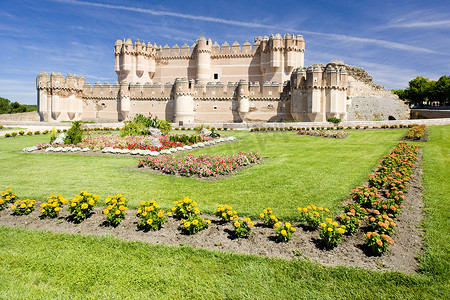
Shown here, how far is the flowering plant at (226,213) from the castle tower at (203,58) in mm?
38945

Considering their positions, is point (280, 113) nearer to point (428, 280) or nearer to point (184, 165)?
point (184, 165)

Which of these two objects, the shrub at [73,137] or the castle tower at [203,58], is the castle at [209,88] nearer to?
the castle tower at [203,58]

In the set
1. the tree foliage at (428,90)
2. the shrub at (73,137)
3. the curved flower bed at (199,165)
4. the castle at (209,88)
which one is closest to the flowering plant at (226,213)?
the curved flower bed at (199,165)

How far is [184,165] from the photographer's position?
10680mm

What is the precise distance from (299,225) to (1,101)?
273 ft

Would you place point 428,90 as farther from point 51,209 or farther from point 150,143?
point 51,209

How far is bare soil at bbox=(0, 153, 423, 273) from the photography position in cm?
476

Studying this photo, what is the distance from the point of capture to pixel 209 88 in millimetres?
38375

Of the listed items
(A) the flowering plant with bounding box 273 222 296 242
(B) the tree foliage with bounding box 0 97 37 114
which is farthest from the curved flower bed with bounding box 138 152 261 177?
(B) the tree foliage with bounding box 0 97 37 114

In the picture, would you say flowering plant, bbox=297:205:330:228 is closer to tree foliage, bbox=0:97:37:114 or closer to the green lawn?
the green lawn

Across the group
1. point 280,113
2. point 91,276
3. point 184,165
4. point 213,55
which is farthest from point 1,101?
point 91,276

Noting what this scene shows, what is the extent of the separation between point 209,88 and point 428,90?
165 feet

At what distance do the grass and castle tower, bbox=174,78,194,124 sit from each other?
77.6ft

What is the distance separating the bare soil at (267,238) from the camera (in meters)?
4.76
